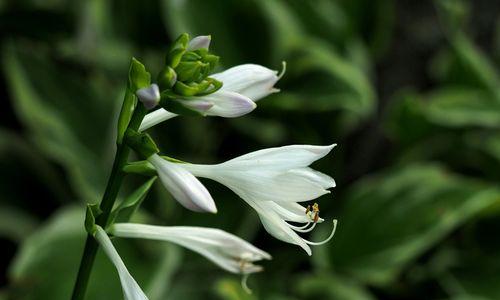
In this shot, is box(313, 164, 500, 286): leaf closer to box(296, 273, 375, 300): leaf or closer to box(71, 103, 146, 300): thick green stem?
box(296, 273, 375, 300): leaf

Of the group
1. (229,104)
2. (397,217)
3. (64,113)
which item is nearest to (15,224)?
(64,113)

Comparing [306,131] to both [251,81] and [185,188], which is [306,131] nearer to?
[251,81]

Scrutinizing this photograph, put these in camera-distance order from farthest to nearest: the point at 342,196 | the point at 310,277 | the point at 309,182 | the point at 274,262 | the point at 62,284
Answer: the point at 342,196 < the point at 274,262 < the point at 310,277 < the point at 62,284 < the point at 309,182

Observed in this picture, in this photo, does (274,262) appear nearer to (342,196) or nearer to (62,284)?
(342,196)

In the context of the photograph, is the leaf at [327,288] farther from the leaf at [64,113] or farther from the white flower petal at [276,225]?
the white flower petal at [276,225]

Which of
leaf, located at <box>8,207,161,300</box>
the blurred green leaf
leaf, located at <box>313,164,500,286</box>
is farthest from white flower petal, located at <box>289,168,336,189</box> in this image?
the blurred green leaf

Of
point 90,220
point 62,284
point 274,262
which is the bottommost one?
point 274,262

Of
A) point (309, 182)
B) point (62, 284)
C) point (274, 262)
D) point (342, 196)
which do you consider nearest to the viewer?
point (309, 182)

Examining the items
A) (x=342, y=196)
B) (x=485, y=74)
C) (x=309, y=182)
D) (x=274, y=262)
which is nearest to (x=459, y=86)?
(x=485, y=74)

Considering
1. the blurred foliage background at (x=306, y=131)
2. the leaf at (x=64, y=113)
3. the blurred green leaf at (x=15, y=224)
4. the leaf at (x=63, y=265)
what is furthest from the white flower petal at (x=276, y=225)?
the blurred green leaf at (x=15, y=224)
